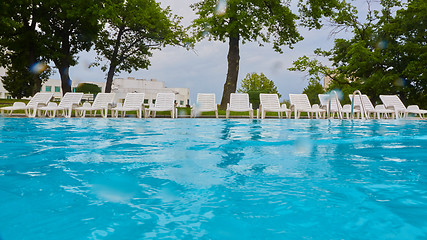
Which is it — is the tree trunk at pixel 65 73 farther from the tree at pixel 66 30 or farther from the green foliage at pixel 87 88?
the green foliage at pixel 87 88

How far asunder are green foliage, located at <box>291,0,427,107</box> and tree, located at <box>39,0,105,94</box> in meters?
17.5

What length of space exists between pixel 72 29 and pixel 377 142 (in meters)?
24.3

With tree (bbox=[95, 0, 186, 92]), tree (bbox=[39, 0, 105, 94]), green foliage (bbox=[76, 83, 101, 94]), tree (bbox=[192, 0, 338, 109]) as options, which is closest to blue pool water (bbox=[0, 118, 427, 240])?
tree (bbox=[192, 0, 338, 109])

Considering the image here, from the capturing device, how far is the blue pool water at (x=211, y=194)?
84.7 inches

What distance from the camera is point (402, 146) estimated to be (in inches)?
254

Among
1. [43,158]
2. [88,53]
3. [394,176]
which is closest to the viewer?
[394,176]

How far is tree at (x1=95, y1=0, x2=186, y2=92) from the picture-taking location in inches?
976

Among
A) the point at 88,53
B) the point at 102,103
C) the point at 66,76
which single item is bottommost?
the point at 102,103

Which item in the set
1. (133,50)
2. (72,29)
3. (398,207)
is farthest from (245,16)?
(398,207)

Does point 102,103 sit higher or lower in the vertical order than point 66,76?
lower

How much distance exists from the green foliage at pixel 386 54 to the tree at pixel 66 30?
1748 centimetres

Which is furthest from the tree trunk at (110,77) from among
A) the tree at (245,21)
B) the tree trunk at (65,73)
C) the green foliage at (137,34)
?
the tree at (245,21)

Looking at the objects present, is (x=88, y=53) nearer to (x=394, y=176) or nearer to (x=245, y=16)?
(x=245, y=16)

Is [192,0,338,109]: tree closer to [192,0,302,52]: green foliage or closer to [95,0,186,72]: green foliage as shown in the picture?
[192,0,302,52]: green foliage
